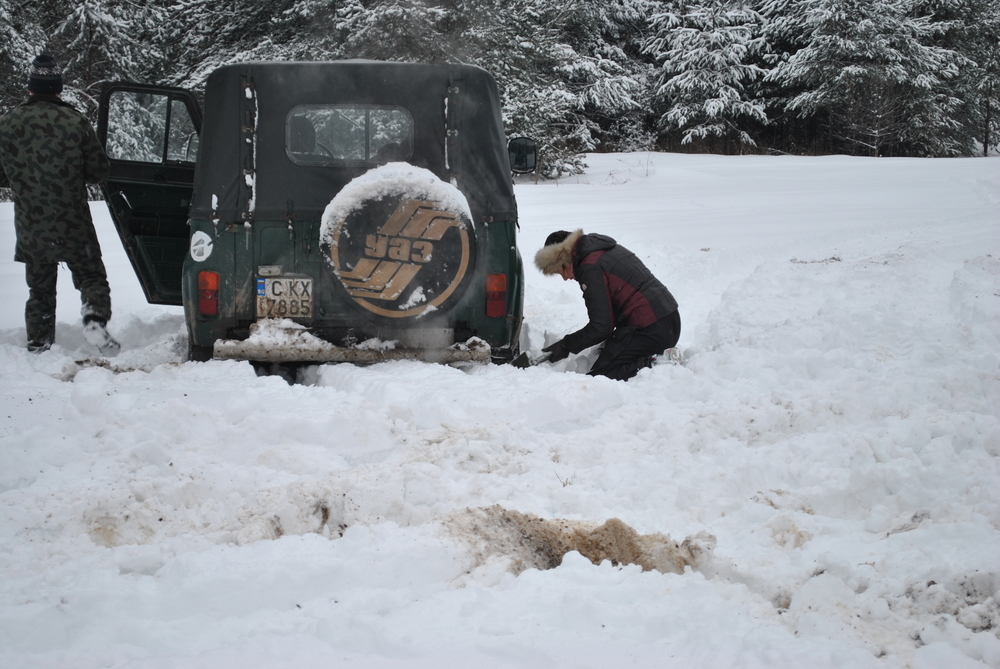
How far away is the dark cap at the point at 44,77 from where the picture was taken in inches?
198

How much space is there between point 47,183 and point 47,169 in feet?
0.29

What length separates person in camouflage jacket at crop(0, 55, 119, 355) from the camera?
16.1 feet

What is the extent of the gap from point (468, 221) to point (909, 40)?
21.9m

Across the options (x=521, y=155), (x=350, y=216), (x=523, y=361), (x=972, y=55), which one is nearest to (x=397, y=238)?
(x=350, y=216)

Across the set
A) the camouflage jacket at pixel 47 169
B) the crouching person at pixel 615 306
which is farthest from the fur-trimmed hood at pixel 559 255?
the camouflage jacket at pixel 47 169

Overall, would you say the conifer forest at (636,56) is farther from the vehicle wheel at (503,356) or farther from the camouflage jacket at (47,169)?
the vehicle wheel at (503,356)

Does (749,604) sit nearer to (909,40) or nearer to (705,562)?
(705,562)

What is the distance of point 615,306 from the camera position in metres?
5.02

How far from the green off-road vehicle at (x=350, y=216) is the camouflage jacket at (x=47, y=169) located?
146 cm

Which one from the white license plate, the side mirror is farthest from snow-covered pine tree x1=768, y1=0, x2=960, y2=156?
the white license plate

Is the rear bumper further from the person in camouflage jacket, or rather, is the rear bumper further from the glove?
the person in camouflage jacket

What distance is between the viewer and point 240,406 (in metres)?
3.50

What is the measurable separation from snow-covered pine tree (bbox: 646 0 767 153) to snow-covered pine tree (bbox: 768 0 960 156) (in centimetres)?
120

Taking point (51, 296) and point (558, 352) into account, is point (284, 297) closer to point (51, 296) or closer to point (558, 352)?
point (558, 352)
